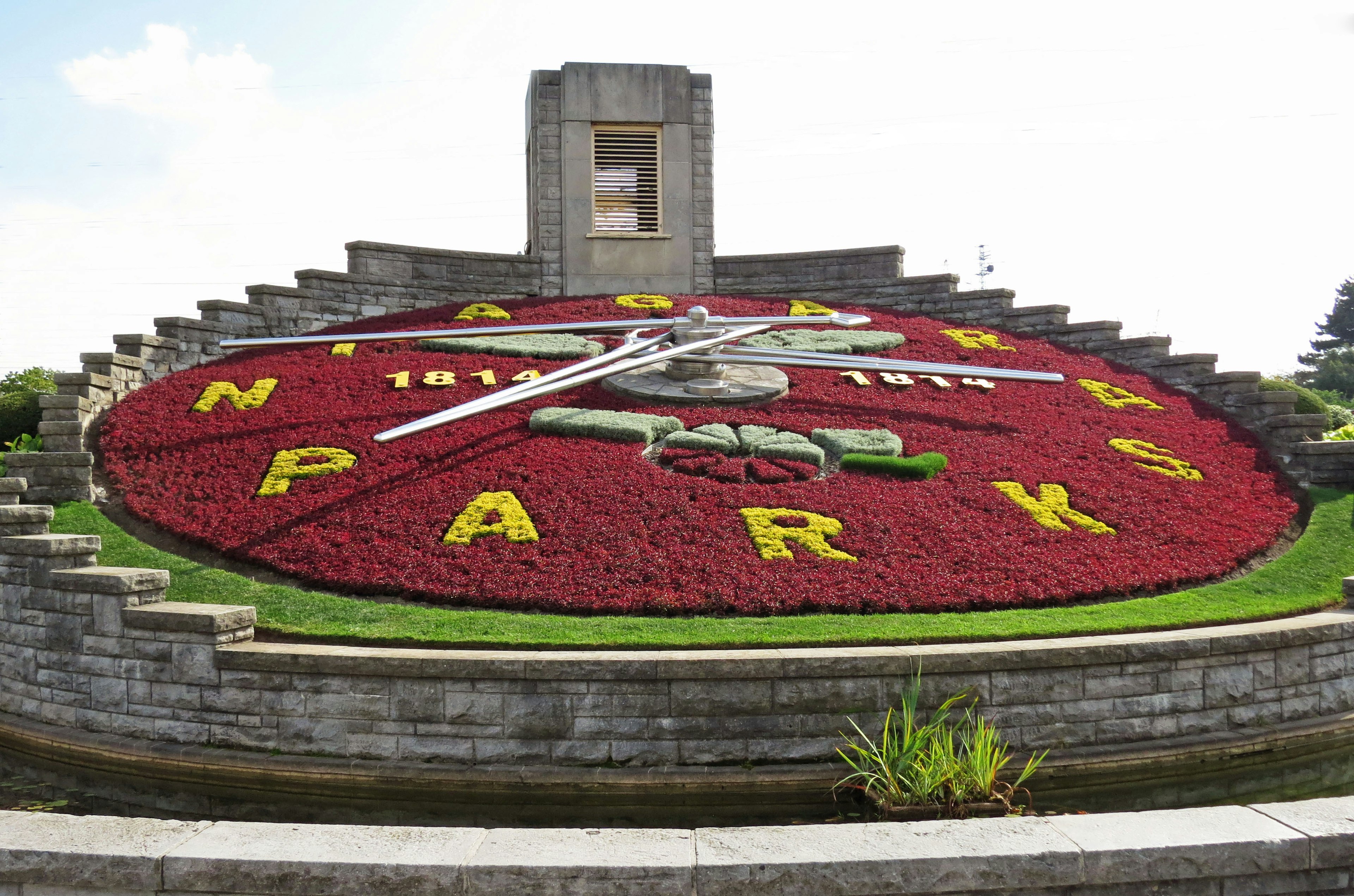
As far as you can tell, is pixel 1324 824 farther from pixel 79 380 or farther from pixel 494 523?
pixel 79 380

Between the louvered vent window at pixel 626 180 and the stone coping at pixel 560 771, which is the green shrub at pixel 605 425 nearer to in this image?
the stone coping at pixel 560 771

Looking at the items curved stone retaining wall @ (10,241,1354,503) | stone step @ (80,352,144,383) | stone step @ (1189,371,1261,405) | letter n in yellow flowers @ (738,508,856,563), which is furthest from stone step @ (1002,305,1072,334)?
stone step @ (80,352,144,383)

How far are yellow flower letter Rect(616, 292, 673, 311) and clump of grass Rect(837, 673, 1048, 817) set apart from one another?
33.8ft

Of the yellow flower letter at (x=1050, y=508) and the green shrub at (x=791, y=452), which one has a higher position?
the green shrub at (x=791, y=452)

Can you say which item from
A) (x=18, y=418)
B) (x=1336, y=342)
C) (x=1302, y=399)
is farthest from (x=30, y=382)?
(x=1336, y=342)

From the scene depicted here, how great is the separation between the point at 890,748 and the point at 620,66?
568 inches

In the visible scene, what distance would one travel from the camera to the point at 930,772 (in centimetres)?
543

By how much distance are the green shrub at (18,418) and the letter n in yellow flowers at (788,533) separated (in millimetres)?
10335

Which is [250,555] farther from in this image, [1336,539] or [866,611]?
[1336,539]

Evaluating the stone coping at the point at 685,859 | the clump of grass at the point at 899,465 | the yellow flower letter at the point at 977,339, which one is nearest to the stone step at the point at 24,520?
the stone coping at the point at 685,859

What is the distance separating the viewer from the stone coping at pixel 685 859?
10.9 feet

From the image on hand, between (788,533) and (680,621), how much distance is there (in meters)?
1.64

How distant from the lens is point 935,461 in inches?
389

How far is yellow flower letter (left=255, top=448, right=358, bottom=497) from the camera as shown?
9.32 meters
